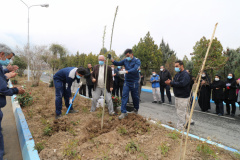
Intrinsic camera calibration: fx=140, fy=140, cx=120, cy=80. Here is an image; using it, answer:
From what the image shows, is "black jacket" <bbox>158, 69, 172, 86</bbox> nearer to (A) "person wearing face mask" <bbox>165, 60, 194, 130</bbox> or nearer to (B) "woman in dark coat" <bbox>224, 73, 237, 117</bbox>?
(B) "woman in dark coat" <bbox>224, 73, 237, 117</bbox>

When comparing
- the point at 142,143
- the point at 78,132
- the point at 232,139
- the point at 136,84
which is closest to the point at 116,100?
the point at 136,84

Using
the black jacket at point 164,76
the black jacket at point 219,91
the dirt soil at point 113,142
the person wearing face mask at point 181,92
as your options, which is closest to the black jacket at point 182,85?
the person wearing face mask at point 181,92

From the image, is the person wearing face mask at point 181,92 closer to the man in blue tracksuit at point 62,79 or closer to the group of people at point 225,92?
the group of people at point 225,92

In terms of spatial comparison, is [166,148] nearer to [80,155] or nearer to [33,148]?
[80,155]

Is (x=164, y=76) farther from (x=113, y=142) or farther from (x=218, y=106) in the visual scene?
(x=113, y=142)

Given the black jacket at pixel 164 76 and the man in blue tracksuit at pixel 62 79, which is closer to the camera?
the man in blue tracksuit at pixel 62 79

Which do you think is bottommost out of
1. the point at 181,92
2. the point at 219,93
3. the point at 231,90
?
the point at 219,93

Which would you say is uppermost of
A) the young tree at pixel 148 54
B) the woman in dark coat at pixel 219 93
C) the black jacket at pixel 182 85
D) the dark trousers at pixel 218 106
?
the young tree at pixel 148 54

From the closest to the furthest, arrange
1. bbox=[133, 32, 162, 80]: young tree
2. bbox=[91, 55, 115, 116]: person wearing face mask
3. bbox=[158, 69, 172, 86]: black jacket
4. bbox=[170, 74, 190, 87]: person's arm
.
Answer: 1. bbox=[170, 74, 190, 87]: person's arm
2. bbox=[91, 55, 115, 116]: person wearing face mask
3. bbox=[158, 69, 172, 86]: black jacket
4. bbox=[133, 32, 162, 80]: young tree

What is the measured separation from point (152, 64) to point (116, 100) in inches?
582

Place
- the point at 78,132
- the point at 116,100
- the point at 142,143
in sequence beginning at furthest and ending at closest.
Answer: the point at 116,100
the point at 78,132
the point at 142,143

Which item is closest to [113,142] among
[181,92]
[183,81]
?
[181,92]

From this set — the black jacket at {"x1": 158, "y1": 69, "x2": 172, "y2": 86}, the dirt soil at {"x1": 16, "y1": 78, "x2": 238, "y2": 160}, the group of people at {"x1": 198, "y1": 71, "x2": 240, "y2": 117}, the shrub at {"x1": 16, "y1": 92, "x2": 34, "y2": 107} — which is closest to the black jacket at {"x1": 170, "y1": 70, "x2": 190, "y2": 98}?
the dirt soil at {"x1": 16, "y1": 78, "x2": 238, "y2": 160}

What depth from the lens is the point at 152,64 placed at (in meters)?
18.6
